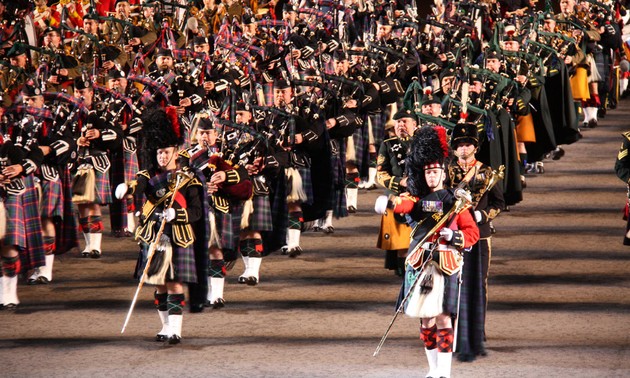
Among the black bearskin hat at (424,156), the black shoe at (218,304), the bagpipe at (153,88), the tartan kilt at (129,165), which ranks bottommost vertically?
the black shoe at (218,304)

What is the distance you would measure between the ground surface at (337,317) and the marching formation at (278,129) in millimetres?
294

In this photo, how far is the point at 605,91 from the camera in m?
22.5

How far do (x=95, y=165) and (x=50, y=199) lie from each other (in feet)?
3.89

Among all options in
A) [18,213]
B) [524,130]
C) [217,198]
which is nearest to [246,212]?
[217,198]

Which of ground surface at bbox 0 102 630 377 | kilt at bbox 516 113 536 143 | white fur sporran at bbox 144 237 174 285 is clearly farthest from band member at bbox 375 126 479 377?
kilt at bbox 516 113 536 143

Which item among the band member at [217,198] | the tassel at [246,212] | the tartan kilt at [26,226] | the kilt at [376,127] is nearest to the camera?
the band member at [217,198]

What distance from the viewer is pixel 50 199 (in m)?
14.2

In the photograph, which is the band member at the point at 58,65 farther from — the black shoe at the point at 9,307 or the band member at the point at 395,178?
the band member at the point at 395,178

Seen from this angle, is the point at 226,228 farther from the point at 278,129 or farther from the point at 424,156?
the point at 424,156

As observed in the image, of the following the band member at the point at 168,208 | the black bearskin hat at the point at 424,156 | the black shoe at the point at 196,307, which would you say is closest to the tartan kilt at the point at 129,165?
the black shoe at the point at 196,307

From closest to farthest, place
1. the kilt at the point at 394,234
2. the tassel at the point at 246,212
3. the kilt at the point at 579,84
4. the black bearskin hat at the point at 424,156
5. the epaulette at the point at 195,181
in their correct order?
the black bearskin hat at the point at 424,156
the epaulette at the point at 195,181
the kilt at the point at 394,234
the tassel at the point at 246,212
the kilt at the point at 579,84

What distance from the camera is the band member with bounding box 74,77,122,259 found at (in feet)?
49.9

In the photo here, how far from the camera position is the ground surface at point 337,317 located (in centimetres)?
1097

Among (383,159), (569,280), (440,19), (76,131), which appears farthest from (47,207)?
(440,19)
